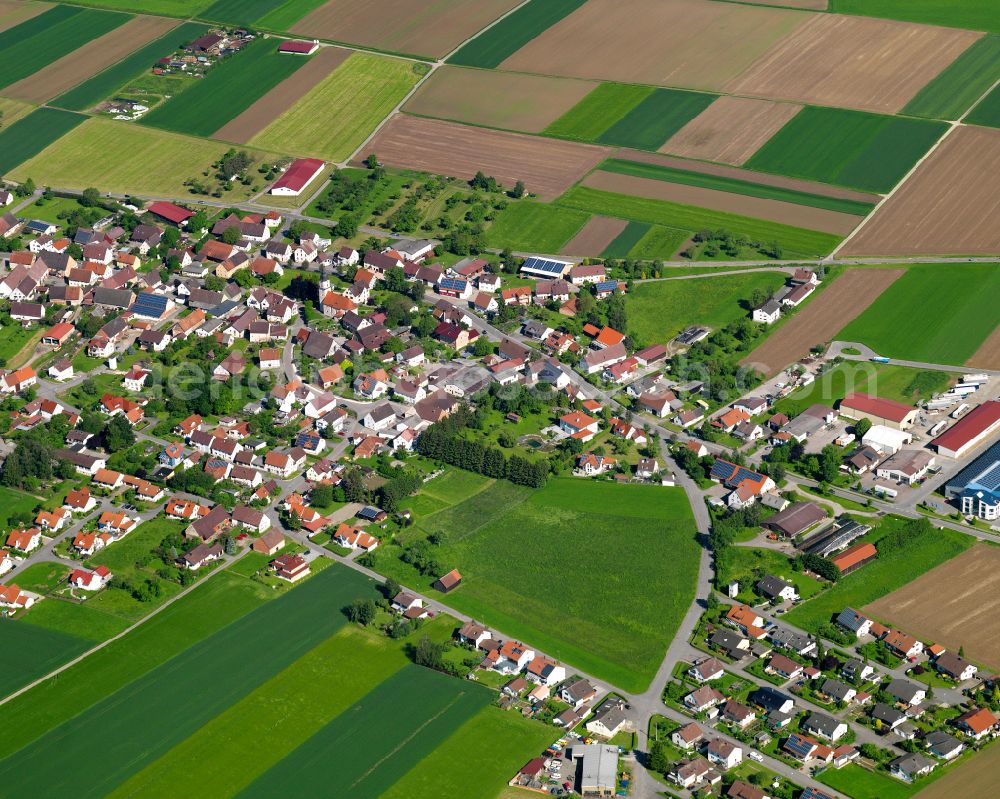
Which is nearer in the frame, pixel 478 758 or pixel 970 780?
pixel 970 780

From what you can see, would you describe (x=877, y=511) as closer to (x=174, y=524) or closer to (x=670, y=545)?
(x=670, y=545)

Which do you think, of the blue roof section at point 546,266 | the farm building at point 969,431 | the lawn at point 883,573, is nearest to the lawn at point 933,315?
the farm building at point 969,431

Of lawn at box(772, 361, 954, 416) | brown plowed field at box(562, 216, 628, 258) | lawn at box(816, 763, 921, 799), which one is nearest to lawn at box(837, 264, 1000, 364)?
lawn at box(772, 361, 954, 416)

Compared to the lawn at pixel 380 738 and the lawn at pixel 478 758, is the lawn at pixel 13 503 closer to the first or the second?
the lawn at pixel 380 738

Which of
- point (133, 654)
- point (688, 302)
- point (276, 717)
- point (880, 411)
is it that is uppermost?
point (688, 302)

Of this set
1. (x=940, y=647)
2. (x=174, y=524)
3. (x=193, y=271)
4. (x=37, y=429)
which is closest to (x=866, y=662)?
(x=940, y=647)

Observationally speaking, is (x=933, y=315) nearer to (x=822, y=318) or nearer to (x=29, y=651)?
(x=822, y=318)

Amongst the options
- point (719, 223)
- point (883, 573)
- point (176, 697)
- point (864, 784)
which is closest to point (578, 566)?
point (883, 573)
